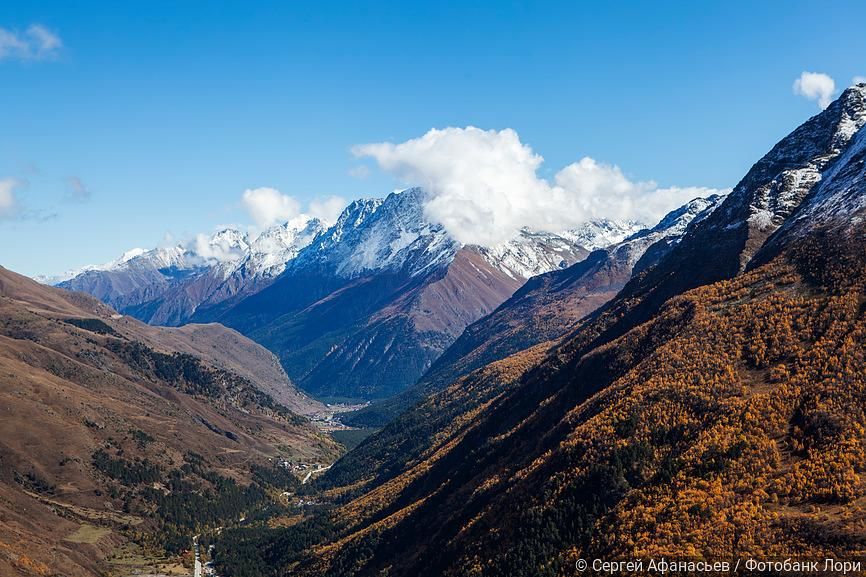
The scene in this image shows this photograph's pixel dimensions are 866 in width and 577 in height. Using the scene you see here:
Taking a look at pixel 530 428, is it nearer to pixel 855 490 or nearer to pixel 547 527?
pixel 547 527

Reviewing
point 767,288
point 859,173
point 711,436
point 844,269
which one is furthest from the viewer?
point 859,173

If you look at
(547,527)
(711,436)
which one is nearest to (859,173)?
(711,436)

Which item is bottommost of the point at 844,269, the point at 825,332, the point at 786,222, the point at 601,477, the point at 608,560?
the point at 608,560

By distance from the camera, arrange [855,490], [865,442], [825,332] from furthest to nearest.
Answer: [825,332]
[865,442]
[855,490]

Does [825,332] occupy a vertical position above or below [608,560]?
above

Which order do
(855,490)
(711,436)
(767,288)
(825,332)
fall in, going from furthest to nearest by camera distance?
(767,288) → (825,332) → (711,436) → (855,490)

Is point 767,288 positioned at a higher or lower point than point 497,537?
higher

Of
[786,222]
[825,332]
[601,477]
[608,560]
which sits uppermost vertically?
[786,222]

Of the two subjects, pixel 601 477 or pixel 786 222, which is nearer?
pixel 601 477

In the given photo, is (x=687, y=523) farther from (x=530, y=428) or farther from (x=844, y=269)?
(x=530, y=428)

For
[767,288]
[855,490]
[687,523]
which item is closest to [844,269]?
[767,288]
